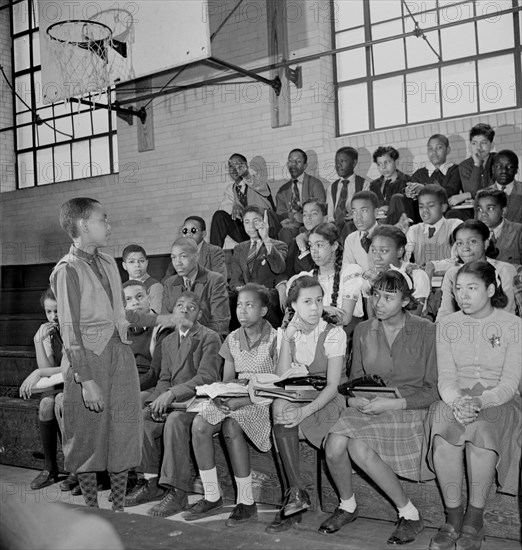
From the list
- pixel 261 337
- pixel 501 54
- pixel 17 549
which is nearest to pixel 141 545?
pixel 17 549

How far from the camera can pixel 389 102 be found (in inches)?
254

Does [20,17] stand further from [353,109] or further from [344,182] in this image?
[344,182]

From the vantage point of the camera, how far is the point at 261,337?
3477 millimetres

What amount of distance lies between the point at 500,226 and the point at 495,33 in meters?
2.53

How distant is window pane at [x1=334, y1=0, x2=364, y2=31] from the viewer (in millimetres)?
6602

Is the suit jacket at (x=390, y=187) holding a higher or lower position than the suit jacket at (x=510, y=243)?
higher

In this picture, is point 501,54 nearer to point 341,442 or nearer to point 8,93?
point 341,442

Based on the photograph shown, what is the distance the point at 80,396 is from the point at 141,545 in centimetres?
217

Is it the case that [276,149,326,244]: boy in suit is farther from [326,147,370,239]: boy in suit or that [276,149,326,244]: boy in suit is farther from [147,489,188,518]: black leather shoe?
[147,489,188,518]: black leather shoe

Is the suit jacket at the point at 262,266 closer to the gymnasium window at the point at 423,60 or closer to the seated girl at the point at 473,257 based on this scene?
the seated girl at the point at 473,257

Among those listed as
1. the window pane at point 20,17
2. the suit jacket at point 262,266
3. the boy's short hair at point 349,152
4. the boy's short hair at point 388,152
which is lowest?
the suit jacket at point 262,266

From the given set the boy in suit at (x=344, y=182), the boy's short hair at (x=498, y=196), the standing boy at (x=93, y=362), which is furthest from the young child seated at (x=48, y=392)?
the boy's short hair at (x=498, y=196)

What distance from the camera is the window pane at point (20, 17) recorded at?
→ 8.67m

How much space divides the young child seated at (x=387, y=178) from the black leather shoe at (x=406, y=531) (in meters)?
3.18
